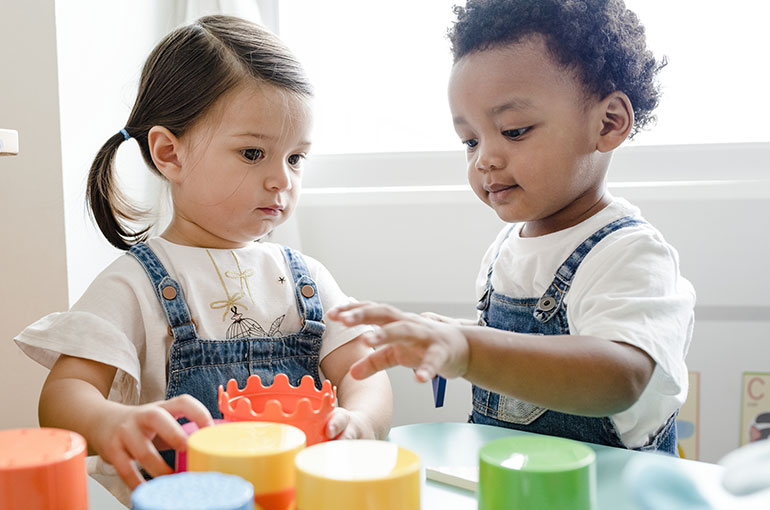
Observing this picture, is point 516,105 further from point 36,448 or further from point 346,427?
point 36,448

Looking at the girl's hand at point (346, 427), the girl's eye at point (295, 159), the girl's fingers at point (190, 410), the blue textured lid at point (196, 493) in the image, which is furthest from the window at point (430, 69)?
the blue textured lid at point (196, 493)

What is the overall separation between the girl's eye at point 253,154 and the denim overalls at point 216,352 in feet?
0.50

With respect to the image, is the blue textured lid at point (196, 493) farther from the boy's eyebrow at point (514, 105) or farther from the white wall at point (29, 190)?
the white wall at point (29, 190)

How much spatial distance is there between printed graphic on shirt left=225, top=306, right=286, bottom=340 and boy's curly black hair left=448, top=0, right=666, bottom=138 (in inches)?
15.4

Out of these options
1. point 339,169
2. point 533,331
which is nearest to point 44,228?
point 339,169

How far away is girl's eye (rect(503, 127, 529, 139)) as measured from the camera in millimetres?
813

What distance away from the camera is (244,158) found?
84 centimetres

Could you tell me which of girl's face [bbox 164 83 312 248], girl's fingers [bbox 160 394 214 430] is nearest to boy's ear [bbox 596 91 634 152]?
girl's face [bbox 164 83 312 248]

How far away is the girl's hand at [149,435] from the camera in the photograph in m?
0.48

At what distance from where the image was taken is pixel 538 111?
2.62 ft

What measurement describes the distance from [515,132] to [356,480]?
53 centimetres

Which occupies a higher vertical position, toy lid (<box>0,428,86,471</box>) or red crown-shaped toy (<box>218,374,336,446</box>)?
toy lid (<box>0,428,86,471</box>)

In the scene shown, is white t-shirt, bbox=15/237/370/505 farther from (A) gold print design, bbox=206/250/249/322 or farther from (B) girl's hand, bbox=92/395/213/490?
(B) girl's hand, bbox=92/395/213/490

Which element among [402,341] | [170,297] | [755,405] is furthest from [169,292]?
[755,405]
